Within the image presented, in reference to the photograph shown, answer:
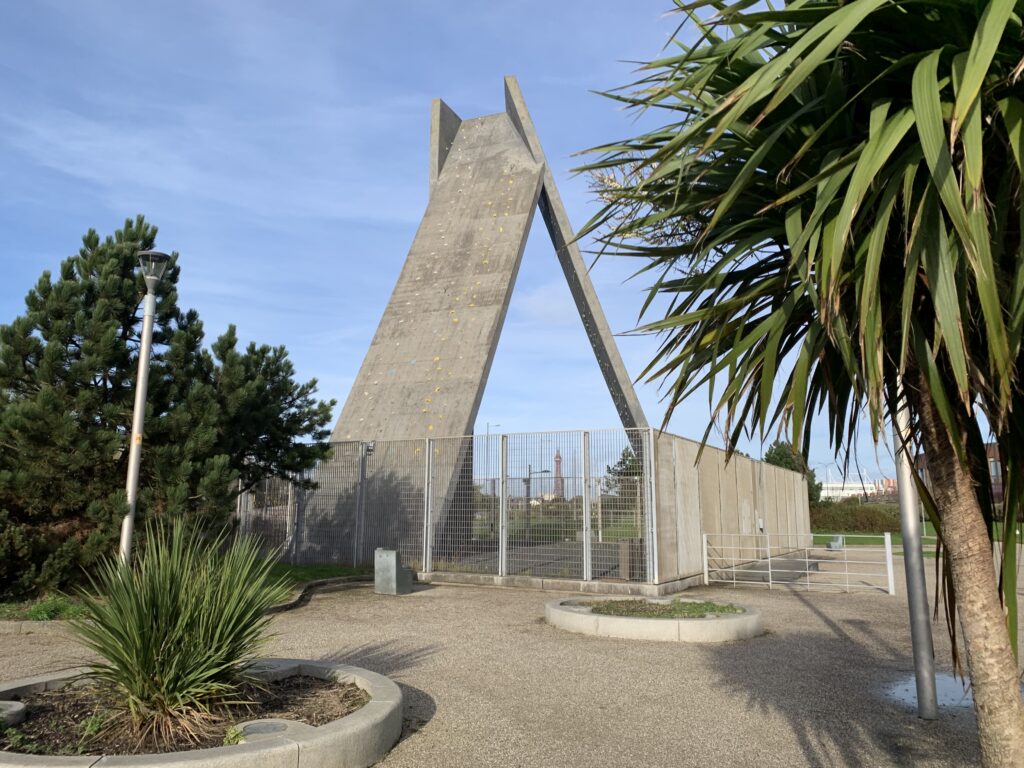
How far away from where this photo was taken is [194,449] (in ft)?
33.4

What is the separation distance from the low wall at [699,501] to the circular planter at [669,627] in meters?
2.40

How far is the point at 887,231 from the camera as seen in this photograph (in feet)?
8.66

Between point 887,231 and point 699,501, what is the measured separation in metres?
13.4

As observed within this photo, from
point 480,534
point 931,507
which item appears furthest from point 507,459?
point 931,507

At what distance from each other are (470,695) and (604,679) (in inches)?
50.5

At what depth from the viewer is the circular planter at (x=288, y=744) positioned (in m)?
3.53

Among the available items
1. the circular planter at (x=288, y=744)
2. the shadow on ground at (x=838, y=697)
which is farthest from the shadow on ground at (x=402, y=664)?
the shadow on ground at (x=838, y=697)

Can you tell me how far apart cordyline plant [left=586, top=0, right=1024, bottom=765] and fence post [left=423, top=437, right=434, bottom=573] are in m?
12.5

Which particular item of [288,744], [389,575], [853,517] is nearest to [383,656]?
[288,744]

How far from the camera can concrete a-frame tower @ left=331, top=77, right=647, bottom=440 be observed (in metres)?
17.9

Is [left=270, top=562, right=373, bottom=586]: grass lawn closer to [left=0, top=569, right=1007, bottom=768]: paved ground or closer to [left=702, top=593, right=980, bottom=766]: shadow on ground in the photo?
[left=0, top=569, right=1007, bottom=768]: paved ground

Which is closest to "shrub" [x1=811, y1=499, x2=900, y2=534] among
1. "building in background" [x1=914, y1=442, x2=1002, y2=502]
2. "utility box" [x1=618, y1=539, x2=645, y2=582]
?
"utility box" [x1=618, y1=539, x2=645, y2=582]

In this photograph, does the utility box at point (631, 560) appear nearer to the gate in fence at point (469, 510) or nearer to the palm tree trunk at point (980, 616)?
the gate in fence at point (469, 510)

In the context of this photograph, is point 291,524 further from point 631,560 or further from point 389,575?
point 631,560
